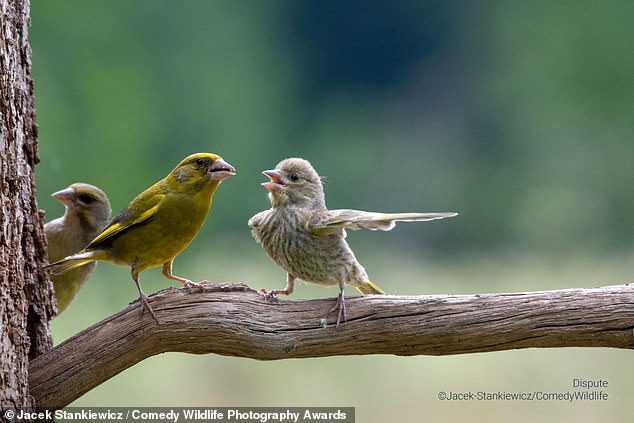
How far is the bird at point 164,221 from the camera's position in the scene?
3.76m

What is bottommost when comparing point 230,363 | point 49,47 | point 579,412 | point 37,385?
point 37,385

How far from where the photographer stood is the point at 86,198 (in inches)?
176

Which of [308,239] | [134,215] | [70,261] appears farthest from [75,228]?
[308,239]

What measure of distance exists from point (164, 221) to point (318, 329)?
749mm

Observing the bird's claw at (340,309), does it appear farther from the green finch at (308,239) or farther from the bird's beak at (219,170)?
the bird's beak at (219,170)

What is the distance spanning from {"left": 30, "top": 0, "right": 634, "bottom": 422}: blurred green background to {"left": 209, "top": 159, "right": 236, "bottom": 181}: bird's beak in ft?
6.41

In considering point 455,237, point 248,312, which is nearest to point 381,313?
point 248,312

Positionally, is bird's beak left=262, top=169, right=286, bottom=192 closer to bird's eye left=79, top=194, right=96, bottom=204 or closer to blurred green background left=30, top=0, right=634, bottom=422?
bird's eye left=79, top=194, right=96, bottom=204

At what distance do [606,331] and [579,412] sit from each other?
1.86 m

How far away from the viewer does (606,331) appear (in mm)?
3377

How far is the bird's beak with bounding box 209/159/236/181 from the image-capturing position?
3.73 metres

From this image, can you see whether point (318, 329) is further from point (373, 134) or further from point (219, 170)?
point (373, 134)

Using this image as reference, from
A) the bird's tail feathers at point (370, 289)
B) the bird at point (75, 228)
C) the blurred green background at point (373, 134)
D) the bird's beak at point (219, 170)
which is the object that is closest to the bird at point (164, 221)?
the bird's beak at point (219, 170)

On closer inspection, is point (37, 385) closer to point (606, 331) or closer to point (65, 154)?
point (606, 331)
